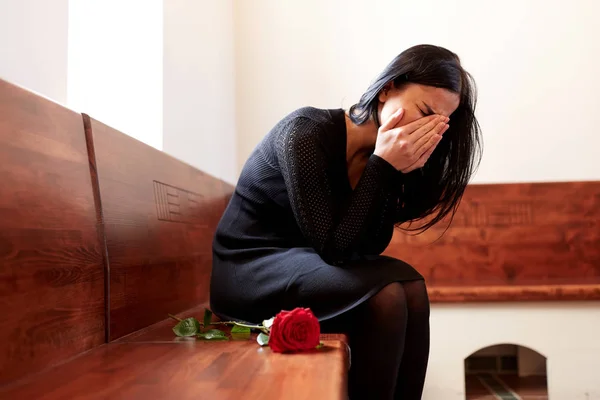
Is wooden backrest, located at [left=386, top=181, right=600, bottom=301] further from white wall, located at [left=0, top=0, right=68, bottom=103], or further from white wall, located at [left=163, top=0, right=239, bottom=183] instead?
white wall, located at [left=0, top=0, right=68, bottom=103]

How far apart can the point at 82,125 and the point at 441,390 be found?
1369mm

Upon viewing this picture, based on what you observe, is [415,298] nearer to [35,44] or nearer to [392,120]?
[392,120]

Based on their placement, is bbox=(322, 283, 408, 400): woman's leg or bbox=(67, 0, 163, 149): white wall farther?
bbox=(67, 0, 163, 149): white wall

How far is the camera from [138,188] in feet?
4.03

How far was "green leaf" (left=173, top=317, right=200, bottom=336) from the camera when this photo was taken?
109 centimetres

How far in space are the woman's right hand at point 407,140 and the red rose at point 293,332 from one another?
34cm

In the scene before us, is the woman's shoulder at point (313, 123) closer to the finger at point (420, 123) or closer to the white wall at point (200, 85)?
the finger at point (420, 123)

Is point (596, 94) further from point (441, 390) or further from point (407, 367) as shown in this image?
point (407, 367)

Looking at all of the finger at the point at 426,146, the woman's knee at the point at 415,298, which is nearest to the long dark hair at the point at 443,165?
the finger at the point at 426,146

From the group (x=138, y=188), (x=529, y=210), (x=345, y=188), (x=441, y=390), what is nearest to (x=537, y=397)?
(x=441, y=390)

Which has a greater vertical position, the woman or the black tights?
the woman

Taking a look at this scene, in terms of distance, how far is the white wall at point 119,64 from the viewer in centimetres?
174

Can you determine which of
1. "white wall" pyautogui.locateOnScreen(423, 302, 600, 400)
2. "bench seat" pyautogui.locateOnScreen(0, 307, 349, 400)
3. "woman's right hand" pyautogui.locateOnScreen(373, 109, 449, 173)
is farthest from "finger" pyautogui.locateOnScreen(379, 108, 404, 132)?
"white wall" pyautogui.locateOnScreen(423, 302, 600, 400)

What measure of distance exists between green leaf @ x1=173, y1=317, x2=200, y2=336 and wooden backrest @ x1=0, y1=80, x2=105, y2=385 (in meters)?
0.13
